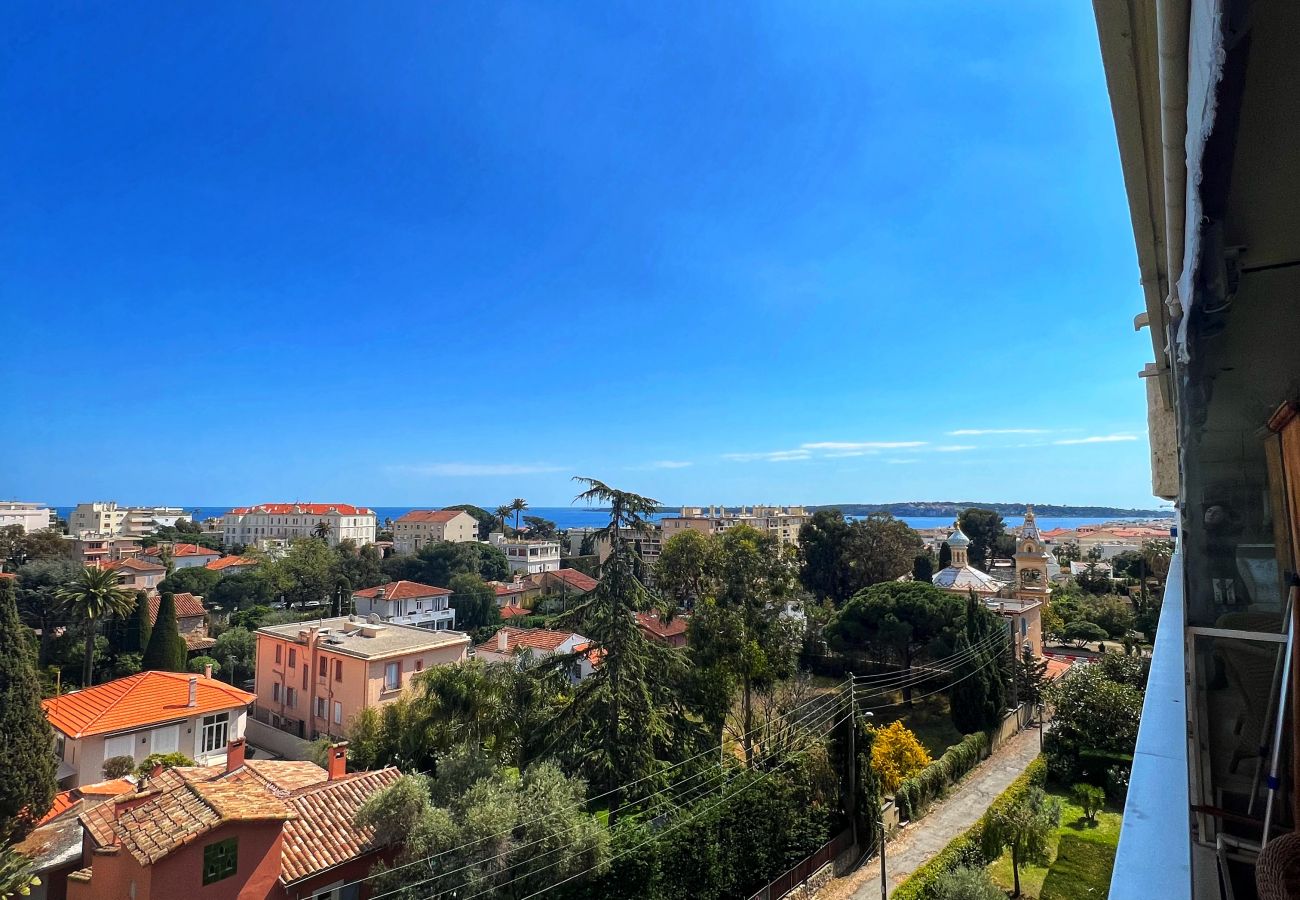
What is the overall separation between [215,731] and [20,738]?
6.46 metres

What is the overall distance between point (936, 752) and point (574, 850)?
14320 millimetres

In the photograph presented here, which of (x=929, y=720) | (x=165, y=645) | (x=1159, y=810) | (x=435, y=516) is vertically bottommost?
(x=929, y=720)

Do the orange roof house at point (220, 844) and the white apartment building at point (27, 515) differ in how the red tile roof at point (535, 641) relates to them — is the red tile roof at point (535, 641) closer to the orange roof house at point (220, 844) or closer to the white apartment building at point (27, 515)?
the orange roof house at point (220, 844)

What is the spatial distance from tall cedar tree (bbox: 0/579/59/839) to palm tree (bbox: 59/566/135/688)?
12.6 meters

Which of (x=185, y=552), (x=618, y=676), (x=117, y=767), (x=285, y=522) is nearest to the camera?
(x=618, y=676)

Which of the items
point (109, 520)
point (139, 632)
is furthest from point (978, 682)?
point (109, 520)

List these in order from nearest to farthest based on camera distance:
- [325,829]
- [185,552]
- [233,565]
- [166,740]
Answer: [325,829], [166,740], [233,565], [185,552]

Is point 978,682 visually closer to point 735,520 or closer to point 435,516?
point 735,520

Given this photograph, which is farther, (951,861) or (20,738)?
(20,738)

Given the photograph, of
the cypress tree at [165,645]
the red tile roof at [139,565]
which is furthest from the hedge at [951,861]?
the red tile roof at [139,565]

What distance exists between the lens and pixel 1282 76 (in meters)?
1.10

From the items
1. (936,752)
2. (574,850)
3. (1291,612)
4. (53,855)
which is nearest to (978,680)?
(936,752)

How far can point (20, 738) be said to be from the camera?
14367 mm

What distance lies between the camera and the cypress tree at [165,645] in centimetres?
2780
